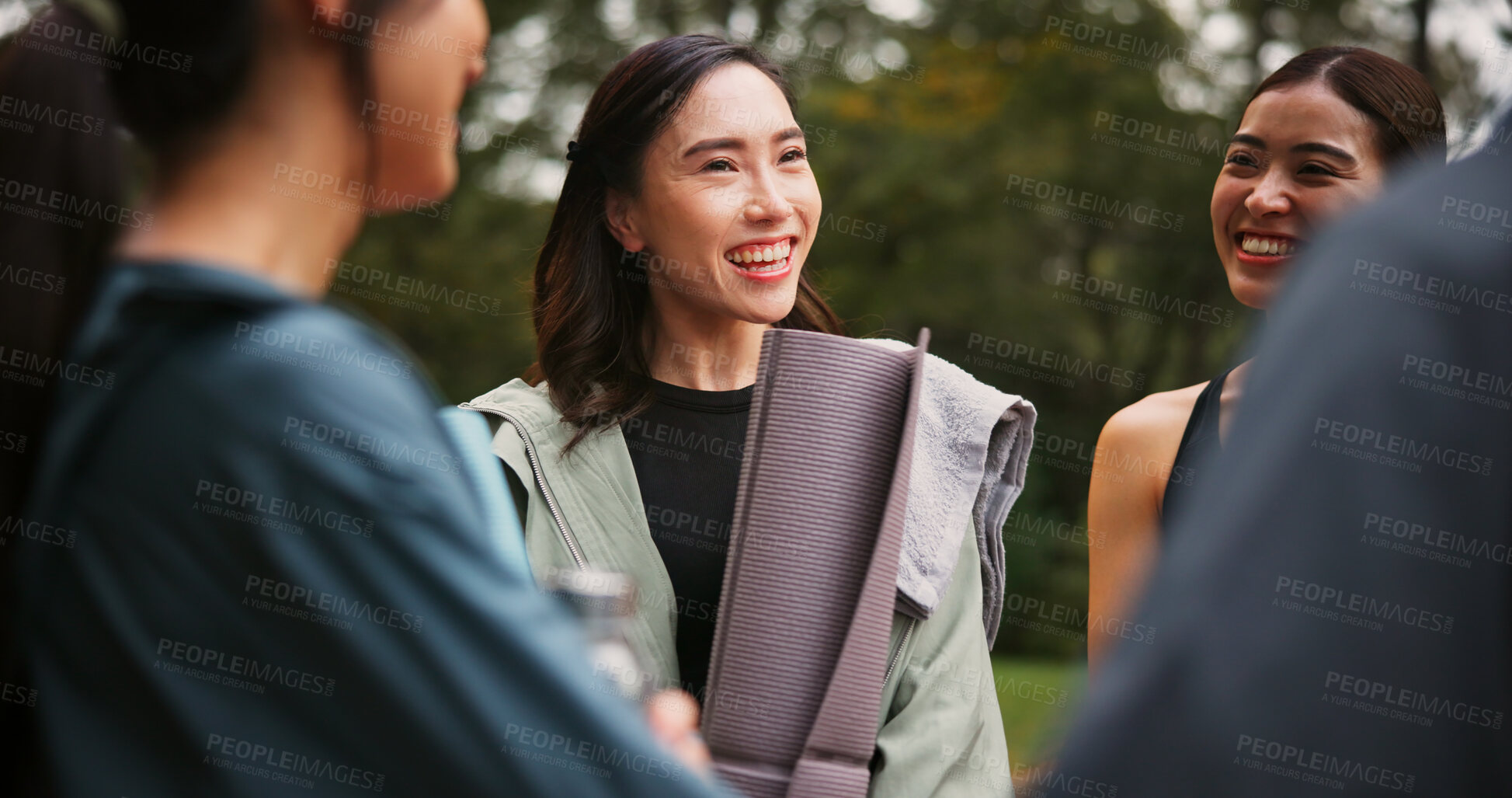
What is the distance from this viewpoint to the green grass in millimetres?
8203

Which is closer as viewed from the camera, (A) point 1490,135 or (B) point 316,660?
(A) point 1490,135

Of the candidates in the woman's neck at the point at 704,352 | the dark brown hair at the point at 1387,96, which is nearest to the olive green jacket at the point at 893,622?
the woman's neck at the point at 704,352

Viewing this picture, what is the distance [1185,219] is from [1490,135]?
12.1 m

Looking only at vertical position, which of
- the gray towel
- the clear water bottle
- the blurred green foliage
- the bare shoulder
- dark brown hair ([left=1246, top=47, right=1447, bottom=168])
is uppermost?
the blurred green foliage

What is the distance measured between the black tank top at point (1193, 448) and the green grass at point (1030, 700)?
456 centimetres

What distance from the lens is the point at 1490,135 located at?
866 millimetres

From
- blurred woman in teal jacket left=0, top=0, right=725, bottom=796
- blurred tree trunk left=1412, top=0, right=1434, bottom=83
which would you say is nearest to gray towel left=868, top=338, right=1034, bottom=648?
blurred woman in teal jacket left=0, top=0, right=725, bottom=796

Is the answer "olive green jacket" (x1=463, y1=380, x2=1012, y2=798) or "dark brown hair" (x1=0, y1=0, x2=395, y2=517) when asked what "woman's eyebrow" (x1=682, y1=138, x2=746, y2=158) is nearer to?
"olive green jacket" (x1=463, y1=380, x2=1012, y2=798)

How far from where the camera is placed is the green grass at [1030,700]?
26.9 ft

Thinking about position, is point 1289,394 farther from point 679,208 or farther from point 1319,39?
point 1319,39

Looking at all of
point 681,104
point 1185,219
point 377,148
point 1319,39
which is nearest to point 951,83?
point 1185,219

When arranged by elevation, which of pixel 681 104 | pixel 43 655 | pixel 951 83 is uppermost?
pixel 951 83

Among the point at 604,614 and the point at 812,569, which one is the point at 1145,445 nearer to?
the point at 812,569

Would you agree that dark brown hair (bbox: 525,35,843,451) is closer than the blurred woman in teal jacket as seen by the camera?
No
